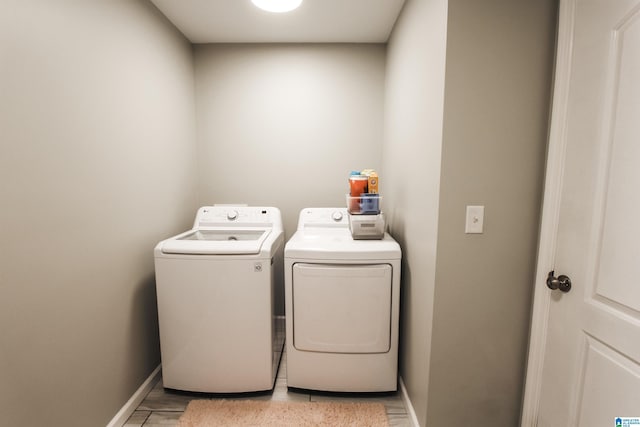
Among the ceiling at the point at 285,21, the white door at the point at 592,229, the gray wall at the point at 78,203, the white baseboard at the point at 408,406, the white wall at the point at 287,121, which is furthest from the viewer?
the white wall at the point at 287,121

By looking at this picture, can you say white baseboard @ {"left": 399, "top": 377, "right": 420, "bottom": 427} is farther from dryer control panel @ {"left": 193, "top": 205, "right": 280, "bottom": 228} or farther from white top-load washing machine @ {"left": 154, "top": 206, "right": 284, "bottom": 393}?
dryer control panel @ {"left": 193, "top": 205, "right": 280, "bottom": 228}

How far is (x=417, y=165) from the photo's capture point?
4.95 feet

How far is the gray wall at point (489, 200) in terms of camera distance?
1.13 m

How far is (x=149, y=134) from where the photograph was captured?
1.79 metres

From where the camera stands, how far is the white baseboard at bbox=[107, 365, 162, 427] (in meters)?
1.49

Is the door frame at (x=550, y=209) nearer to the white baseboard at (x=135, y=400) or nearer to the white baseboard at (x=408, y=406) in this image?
the white baseboard at (x=408, y=406)

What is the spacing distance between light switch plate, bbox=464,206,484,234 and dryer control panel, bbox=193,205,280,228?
1313mm

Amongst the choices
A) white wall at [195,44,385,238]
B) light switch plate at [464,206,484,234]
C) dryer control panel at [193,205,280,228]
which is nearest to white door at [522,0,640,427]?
light switch plate at [464,206,484,234]

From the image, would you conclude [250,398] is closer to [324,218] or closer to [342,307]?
[342,307]

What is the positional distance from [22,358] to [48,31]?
123 centimetres

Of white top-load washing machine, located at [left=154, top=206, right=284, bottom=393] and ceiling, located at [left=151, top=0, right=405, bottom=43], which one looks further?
ceiling, located at [left=151, top=0, right=405, bottom=43]

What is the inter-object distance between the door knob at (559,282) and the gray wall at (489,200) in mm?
94

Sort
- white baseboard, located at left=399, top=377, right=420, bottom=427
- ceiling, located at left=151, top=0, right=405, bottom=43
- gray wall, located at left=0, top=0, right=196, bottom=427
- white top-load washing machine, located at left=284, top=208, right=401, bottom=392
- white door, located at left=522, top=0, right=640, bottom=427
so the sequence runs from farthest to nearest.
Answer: ceiling, located at left=151, top=0, right=405, bottom=43, white top-load washing machine, located at left=284, top=208, right=401, bottom=392, white baseboard, located at left=399, top=377, right=420, bottom=427, gray wall, located at left=0, top=0, right=196, bottom=427, white door, located at left=522, top=0, right=640, bottom=427

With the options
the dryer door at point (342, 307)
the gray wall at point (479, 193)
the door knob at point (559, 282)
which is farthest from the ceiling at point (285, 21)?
the door knob at point (559, 282)
